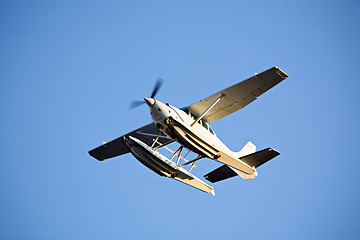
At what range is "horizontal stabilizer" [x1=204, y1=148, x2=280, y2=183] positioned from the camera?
1992cm

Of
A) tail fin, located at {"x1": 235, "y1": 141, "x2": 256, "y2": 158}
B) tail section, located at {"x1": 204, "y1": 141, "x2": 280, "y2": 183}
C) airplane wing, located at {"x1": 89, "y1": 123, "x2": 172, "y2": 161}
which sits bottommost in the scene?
tail section, located at {"x1": 204, "y1": 141, "x2": 280, "y2": 183}

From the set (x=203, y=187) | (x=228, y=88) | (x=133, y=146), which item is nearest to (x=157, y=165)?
(x=133, y=146)

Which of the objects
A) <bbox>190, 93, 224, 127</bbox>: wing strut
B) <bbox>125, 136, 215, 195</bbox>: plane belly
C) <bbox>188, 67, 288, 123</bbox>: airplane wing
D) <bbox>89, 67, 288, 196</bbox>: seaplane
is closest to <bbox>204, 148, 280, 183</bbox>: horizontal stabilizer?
<bbox>89, 67, 288, 196</bbox>: seaplane

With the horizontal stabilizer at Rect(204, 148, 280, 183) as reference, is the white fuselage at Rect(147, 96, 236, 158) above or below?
above

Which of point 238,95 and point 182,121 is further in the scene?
point 238,95

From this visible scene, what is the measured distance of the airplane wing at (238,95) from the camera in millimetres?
18703

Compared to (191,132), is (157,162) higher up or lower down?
lower down

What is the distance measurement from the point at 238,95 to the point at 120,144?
6.69 meters

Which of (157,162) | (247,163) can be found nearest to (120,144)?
(157,162)

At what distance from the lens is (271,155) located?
65.5ft

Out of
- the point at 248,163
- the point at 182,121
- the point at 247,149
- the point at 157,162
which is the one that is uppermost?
the point at 182,121

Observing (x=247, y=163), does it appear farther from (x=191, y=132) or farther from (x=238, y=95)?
(x=191, y=132)

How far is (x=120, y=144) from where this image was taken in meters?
22.5

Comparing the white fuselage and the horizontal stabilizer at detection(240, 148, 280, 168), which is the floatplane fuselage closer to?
the white fuselage
